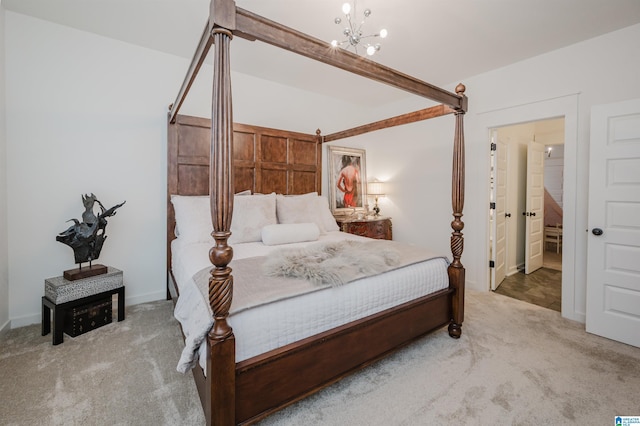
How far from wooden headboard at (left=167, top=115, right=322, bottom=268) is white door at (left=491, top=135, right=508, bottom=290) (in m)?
2.30

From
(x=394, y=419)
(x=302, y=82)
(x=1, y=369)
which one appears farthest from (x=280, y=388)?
(x=302, y=82)

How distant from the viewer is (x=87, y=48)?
8.56ft

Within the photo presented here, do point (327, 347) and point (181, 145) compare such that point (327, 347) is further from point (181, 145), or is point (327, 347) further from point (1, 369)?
point (181, 145)

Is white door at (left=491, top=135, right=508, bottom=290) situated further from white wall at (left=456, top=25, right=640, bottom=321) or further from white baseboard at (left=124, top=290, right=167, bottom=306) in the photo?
white baseboard at (left=124, top=290, right=167, bottom=306)

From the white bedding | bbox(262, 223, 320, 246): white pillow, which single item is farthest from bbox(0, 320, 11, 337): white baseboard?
bbox(262, 223, 320, 246): white pillow

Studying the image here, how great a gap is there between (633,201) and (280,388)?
3036 millimetres

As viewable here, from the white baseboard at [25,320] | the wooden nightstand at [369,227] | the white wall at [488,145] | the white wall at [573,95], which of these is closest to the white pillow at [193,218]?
the white baseboard at [25,320]

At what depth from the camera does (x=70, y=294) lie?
221cm

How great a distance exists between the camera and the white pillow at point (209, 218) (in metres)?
2.58

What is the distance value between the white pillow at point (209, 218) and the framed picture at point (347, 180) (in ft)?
5.21

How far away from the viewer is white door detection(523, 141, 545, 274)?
4168mm

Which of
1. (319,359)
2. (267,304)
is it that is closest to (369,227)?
(319,359)

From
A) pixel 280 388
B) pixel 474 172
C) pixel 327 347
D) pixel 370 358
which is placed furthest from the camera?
pixel 474 172

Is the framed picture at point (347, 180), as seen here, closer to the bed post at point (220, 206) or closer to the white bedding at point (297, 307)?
the white bedding at point (297, 307)
